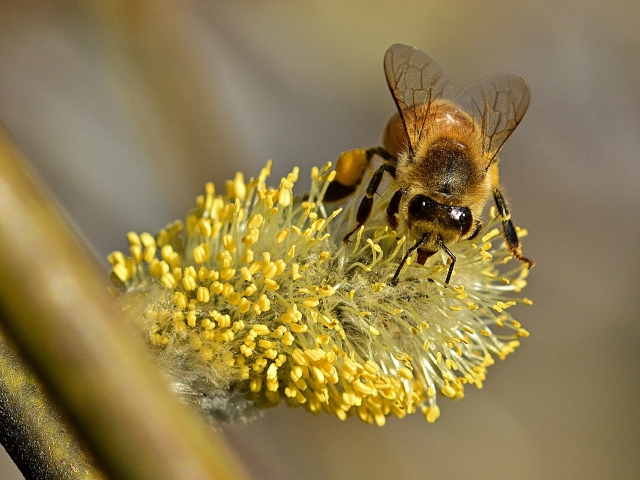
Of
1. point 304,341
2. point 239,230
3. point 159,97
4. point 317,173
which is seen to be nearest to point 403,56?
point 317,173

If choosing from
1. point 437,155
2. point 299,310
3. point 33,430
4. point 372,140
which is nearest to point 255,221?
point 299,310

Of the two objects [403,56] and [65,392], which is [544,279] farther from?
[65,392]

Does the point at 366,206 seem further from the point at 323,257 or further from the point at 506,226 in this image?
the point at 506,226

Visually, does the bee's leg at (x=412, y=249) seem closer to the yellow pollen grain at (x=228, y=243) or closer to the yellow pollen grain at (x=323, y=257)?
the yellow pollen grain at (x=323, y=257)

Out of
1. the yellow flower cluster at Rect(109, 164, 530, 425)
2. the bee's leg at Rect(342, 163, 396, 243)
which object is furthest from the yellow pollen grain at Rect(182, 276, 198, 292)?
the bee's leg at Rect(342, 163, 396, 243)

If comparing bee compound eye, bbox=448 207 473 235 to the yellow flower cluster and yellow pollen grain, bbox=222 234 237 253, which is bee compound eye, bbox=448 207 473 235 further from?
yellow pollen grain, bbox=222 234 237 253

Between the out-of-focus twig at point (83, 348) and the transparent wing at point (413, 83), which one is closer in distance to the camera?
the out-of-focus twig at point (83, 348)

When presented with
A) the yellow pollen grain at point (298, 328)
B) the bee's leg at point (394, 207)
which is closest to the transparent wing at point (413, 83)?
the bee's leg at point (394, 207)

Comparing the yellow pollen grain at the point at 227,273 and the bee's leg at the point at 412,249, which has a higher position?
the yellow pollen grain at the point at 227,273
